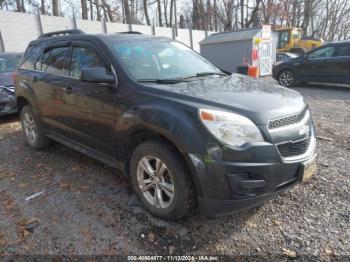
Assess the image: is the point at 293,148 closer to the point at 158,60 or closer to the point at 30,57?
the point at 158,60

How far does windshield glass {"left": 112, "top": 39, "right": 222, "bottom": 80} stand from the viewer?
10.6 ft

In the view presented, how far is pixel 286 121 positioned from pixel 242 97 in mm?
425

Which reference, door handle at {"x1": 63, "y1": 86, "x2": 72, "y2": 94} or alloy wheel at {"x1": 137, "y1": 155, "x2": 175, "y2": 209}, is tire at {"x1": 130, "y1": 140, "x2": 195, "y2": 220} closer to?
alloy wheel at {"x1": 137, "y1": 155, "x2": 175, "y2": 209}

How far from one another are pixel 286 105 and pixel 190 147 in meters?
0.98

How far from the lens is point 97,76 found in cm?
301

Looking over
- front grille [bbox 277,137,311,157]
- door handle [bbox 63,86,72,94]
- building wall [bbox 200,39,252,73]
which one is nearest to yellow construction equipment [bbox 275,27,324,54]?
building wall [bbox 200,39,252,73]

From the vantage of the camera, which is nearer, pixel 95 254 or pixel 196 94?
pixel 95 254

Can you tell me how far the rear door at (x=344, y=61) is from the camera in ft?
31.1

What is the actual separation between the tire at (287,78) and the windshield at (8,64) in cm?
881

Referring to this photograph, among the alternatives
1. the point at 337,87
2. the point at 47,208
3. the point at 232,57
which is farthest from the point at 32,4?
the point at 47,208

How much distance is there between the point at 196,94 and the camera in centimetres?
268

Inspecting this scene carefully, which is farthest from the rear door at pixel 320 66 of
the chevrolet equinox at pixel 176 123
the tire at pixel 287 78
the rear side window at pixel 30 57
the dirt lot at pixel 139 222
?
the rear side window at pixel 30 57

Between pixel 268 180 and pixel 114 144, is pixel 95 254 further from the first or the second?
pixel 268 180


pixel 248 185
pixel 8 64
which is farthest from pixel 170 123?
pixel 8 64
